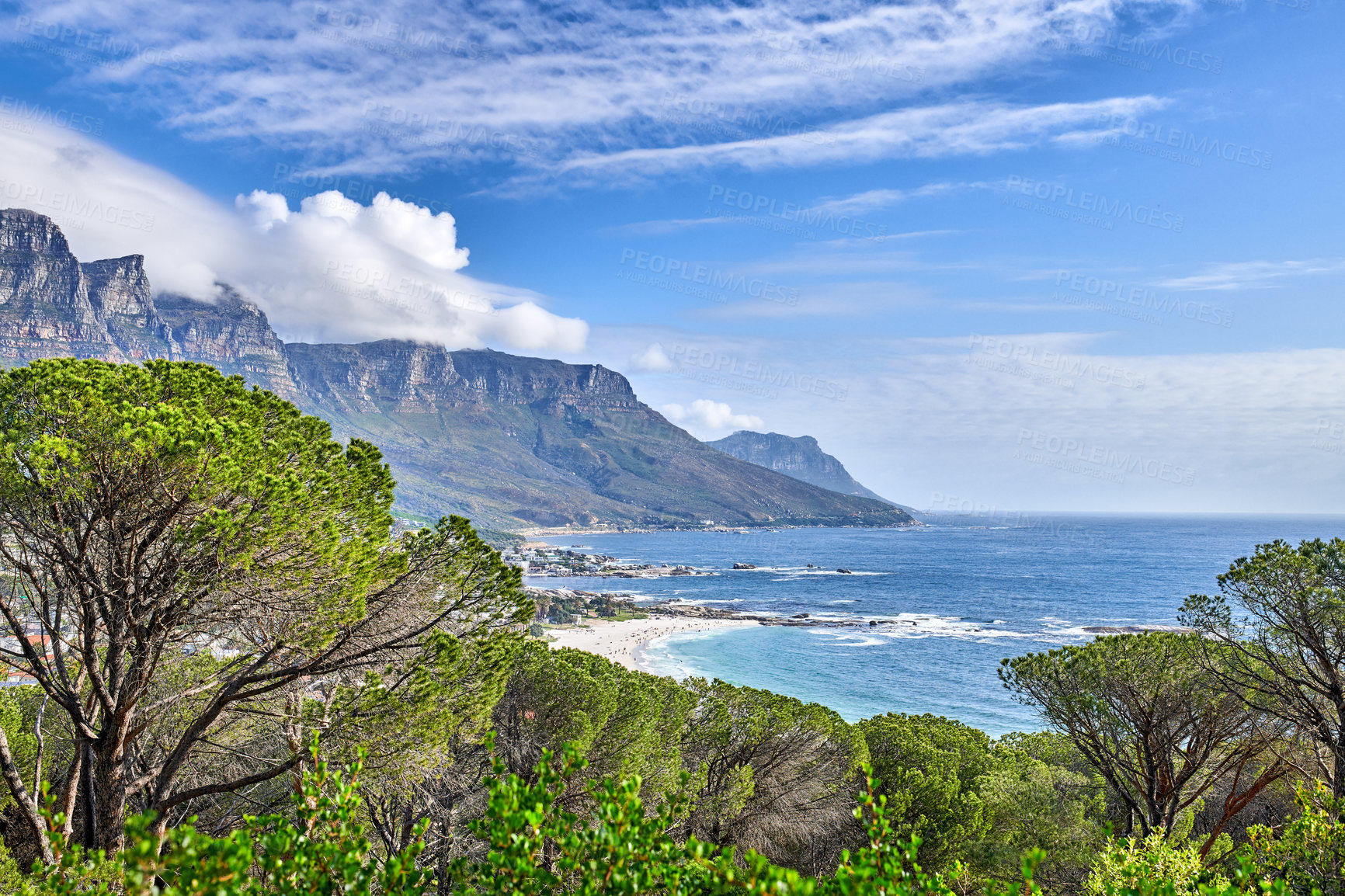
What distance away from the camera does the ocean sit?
5525 centimetres

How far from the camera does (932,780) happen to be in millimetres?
18516

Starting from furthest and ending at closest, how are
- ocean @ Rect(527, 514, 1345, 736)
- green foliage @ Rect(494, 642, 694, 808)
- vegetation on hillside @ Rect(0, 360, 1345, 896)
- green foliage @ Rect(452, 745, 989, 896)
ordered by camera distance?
ocean @ Rect(527, 514, 1345, 736) → green foliage @ Rect(494, 642, 694, 808) → vegetation on hillside @ Rect(0, 360, 1345, 896) → green foliage @ Rect(452, 745, 989, 896)

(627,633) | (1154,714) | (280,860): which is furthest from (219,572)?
(627,633)

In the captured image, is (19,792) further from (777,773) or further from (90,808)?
(777,773)

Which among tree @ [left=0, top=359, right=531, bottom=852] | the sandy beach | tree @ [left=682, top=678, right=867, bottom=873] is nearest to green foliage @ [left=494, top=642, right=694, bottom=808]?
tree @ [left=682, top=678, right=867, bottom=873]

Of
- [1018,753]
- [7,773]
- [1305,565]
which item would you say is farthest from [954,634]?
[7,773]

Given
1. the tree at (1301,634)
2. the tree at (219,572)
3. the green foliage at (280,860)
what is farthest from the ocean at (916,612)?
the green foliage at (280,860)

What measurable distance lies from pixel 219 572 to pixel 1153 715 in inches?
749

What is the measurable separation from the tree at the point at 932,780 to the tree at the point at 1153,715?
11.4ft

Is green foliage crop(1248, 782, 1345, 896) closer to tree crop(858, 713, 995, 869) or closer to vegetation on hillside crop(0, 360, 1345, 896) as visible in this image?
vegetation on hillside crop(0, 360, 1345, 896)

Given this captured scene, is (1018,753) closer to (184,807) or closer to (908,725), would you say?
(908,725)

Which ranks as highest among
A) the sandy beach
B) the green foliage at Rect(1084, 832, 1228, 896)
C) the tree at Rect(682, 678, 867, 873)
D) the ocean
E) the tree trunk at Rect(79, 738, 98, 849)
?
the green foliage at Rect(1084, 832, 1228, 896)

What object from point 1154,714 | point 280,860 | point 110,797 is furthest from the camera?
point 1154,714

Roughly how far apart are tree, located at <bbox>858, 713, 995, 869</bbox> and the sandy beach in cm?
3959
